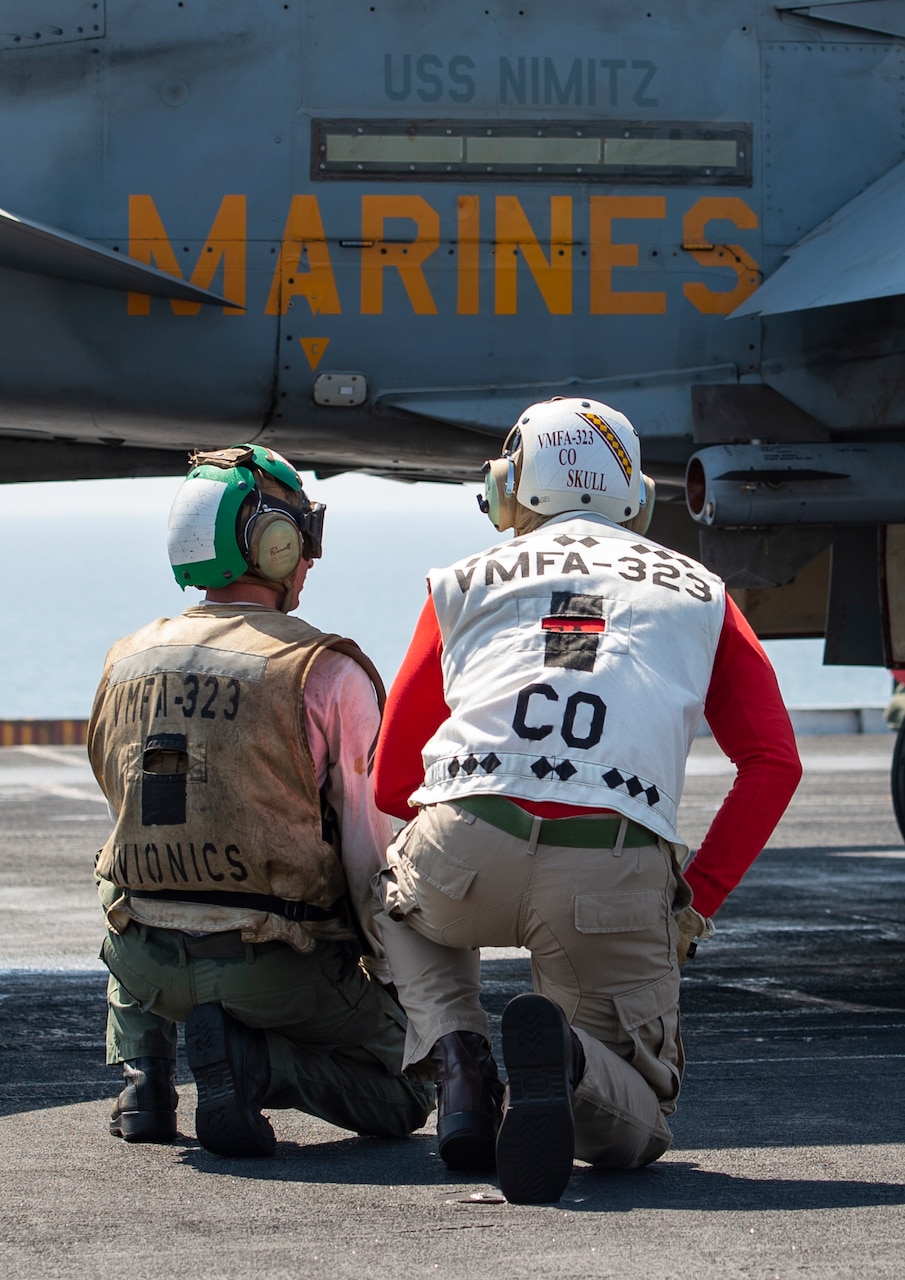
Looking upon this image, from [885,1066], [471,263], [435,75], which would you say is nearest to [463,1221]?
[885,1066]

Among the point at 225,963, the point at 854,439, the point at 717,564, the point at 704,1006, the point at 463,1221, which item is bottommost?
the point at 704,1006

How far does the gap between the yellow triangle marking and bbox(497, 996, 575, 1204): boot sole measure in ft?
13.2

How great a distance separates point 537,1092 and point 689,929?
0.68 m

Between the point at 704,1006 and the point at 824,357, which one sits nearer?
the point at 704,1006

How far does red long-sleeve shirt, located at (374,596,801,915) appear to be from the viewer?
3.88 m

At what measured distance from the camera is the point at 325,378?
274 inches

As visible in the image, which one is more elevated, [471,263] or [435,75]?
[435,75]

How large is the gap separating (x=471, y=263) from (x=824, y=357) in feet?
4.91

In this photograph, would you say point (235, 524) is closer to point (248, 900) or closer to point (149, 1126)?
point (248, 900)

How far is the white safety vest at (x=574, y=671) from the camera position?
12.1ft

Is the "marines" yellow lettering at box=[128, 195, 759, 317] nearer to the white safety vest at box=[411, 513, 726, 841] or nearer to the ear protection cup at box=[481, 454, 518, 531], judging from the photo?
the ear protection cup at box=[481, 454, 518, 531]

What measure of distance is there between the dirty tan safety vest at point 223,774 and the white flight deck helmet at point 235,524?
192mm

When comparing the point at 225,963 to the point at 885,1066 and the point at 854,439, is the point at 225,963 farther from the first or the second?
the point at 854,439

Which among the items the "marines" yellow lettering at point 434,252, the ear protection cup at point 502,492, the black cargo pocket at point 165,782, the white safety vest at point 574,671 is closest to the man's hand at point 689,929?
the white safety vest at point 574,671
